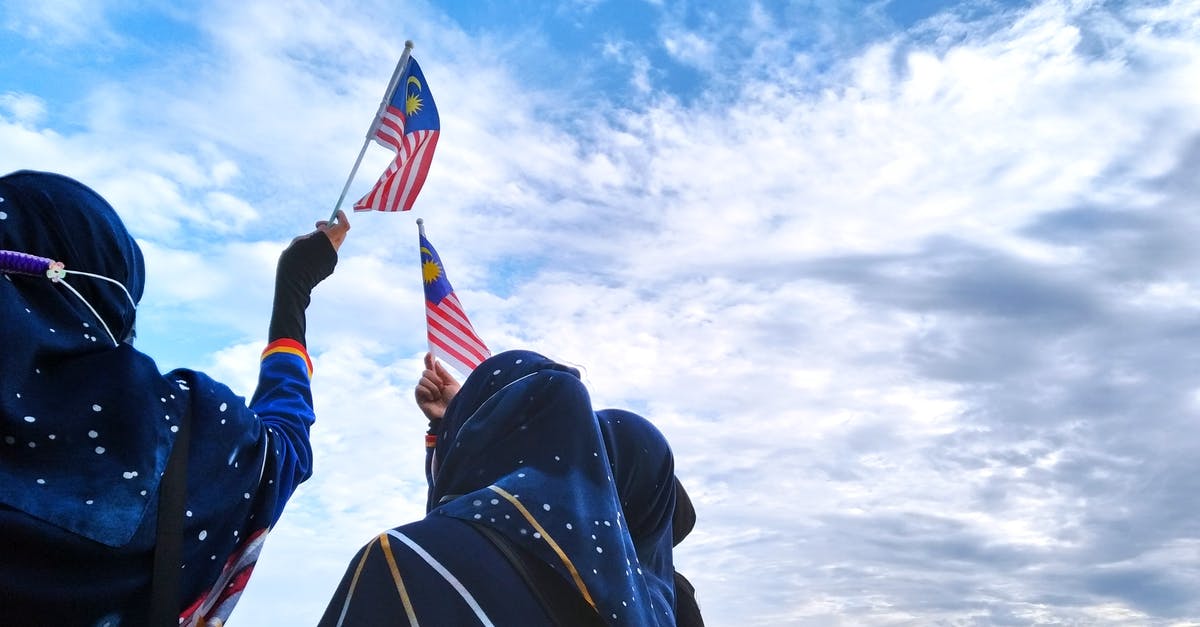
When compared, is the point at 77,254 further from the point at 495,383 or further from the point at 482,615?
the point at 482,615

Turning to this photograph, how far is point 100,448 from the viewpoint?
7.63ft

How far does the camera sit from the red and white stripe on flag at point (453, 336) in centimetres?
614

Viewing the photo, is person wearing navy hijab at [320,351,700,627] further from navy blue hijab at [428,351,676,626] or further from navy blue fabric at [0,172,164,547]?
navy blue fabric at [0,172,164,547]

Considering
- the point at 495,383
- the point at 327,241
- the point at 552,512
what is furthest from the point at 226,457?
the point at 327,241

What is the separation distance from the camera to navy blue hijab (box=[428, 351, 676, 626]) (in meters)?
2.11

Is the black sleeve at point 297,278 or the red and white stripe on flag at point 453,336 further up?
the red and white stripe on flag at point 453,336

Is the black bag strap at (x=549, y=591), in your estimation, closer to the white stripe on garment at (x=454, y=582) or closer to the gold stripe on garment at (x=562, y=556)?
the gold stripe on garment at (x=562, y=556)

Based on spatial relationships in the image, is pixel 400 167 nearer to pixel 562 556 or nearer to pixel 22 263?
pixel 22 263

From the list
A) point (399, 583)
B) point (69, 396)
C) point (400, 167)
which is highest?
point (400, 167)

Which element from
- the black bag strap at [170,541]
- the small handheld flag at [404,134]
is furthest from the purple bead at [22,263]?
the small handheld flag at [404,134]

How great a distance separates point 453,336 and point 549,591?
435 cm

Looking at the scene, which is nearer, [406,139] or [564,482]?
[564,482]

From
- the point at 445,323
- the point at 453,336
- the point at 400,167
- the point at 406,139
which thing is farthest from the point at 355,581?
the point at 406,139

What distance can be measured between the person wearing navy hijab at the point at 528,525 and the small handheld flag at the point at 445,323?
3163mm
